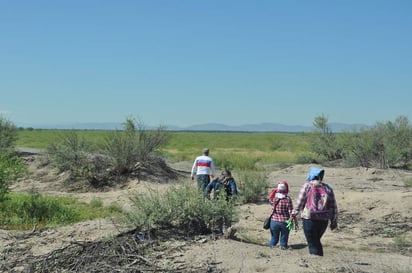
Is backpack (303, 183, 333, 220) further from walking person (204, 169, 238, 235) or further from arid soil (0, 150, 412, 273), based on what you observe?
walking person (204, 169, 238, 235)

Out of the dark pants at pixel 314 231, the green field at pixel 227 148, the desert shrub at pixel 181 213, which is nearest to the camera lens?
the dark pants at pixel 314 231

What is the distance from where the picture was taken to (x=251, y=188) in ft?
60.7

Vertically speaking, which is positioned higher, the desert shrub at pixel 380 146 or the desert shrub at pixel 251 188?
the desert shrub at pixel 380 146

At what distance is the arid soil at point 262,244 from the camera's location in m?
8.55

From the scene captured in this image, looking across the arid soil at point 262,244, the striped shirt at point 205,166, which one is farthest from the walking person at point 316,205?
the striped shirt at point 205,166

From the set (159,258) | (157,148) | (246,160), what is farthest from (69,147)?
(159,258)

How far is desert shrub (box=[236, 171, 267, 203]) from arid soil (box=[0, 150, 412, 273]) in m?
0.49

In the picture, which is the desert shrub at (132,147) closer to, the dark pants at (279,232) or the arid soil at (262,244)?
the arid soil at (262,244)

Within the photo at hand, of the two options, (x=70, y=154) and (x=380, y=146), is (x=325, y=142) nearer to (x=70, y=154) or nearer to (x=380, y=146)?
(x=380, y=146)

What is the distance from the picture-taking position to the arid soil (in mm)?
8555

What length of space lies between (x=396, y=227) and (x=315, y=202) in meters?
6.45

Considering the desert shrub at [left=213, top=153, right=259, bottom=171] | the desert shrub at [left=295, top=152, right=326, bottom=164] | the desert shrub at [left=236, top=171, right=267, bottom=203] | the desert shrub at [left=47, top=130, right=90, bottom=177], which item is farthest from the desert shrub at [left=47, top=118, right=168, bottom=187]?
the desert shrub at [left=295, top=152, right=326, bottom=164]

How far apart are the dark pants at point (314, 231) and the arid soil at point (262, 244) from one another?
185 mm

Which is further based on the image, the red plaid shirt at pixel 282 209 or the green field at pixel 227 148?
the green field at pixel 227 148
